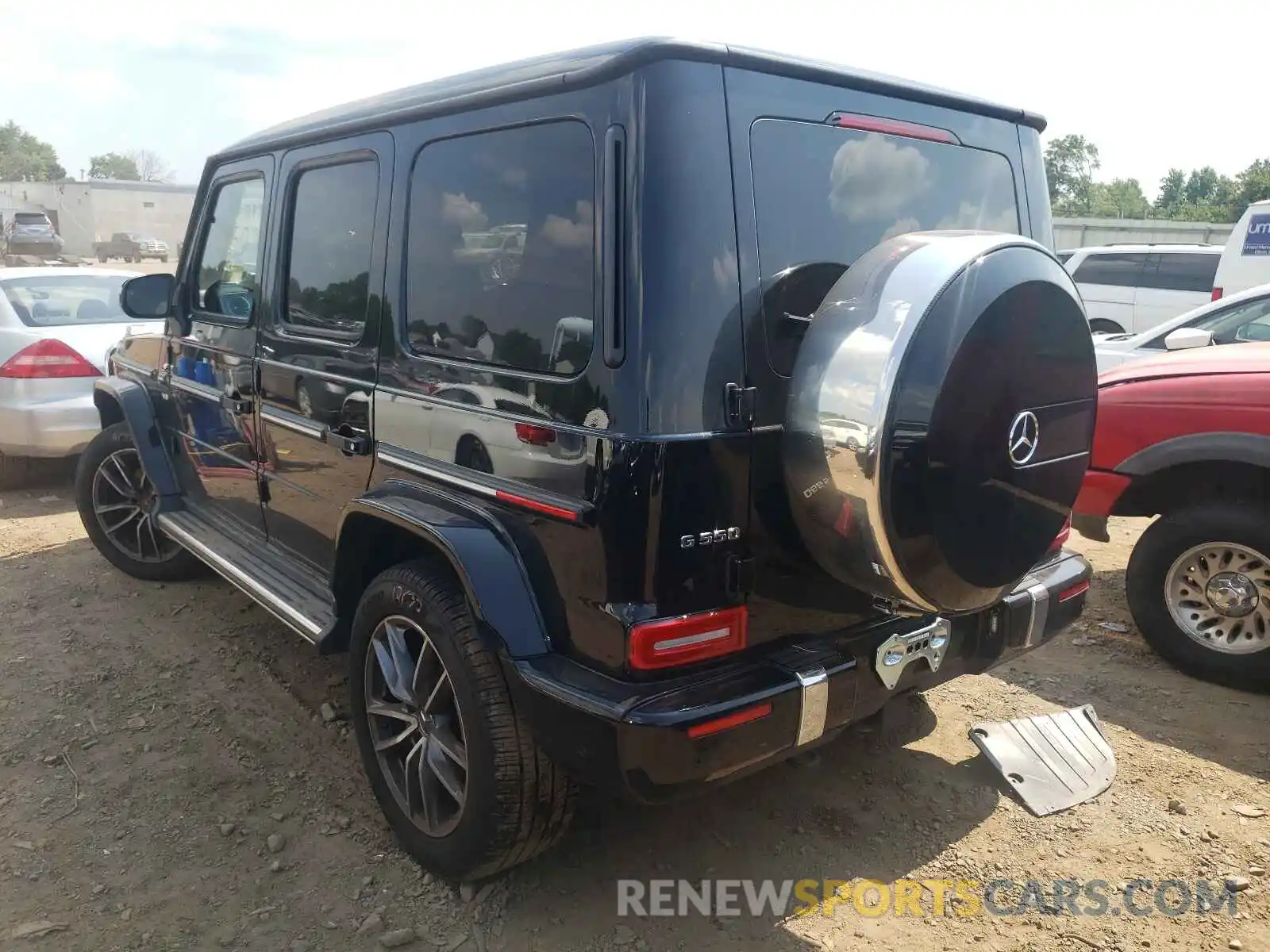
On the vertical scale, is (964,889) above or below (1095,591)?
below

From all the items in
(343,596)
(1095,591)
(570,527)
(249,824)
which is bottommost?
(249,824)

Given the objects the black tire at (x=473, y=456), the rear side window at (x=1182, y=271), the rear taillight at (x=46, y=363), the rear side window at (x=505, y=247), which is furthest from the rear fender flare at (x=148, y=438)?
the rear side window at (x=1182, y=271)

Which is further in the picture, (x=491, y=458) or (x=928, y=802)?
(x=928, y=802)

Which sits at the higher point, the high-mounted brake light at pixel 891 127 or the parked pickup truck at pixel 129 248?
the parked pickup truck at pixel 129 248

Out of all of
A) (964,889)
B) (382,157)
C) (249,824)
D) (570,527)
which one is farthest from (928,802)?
(382,157)

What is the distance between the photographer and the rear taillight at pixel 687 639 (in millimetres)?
2096

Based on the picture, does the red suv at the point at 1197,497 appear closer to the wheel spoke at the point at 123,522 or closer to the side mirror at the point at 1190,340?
the side mirror at the point at 1190,340

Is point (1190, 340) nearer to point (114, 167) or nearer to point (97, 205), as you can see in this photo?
point (97, 205)

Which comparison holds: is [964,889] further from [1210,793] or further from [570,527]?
[570,527]

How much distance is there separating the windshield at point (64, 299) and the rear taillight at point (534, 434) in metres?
5.29

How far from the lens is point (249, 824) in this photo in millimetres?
2932

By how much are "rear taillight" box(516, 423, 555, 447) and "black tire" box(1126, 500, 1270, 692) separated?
283cm

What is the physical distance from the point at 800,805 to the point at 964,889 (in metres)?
0.54

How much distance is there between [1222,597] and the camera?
12.3ft
